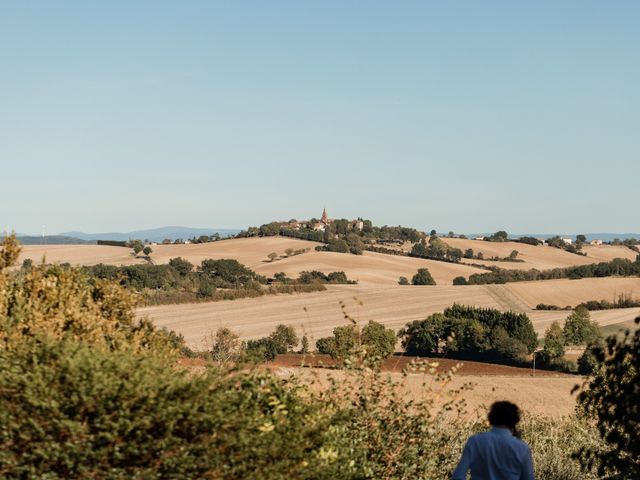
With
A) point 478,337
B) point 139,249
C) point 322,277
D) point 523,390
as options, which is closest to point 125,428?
point 523,390

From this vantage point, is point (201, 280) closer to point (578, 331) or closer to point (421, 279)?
point (421, 279)

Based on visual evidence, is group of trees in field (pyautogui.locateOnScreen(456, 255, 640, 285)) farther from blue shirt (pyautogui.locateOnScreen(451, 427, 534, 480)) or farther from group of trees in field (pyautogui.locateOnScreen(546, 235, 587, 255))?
blue shirt (pyautogui.locateOnScreen(451, 427, 534, 480))

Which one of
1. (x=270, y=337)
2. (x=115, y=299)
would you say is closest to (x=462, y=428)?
(x=115, y=299)

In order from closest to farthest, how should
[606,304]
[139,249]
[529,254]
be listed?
[606,304] < [139,249] < [529,254]

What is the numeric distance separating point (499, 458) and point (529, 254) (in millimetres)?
145982

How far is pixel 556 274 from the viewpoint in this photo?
115250mm

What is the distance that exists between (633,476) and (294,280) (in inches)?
3972

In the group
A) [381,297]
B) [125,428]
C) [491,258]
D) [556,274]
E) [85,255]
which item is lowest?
[381,297]

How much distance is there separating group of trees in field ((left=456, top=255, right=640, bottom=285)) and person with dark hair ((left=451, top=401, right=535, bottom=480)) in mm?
104576

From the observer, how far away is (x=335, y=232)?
530 feet

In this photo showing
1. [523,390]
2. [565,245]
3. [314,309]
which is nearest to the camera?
[523,390]

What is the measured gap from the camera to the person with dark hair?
285 inches

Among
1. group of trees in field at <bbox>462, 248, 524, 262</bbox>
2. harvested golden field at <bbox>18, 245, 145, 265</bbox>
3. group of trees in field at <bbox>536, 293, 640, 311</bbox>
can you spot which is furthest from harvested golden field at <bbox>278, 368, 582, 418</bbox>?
group of trees in field at <bbox>462, 248, 524, 262</bbox>

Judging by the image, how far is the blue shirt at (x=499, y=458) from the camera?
23.7 feet
